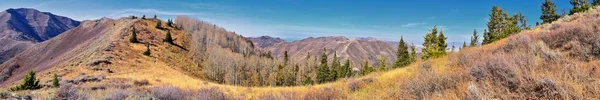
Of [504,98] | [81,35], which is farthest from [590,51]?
[81,35]

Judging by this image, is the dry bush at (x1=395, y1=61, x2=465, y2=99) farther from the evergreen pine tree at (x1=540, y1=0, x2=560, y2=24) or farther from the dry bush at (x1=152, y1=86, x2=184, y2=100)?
the evergreen pine tree at (x1=540, y1=0, x2=560, y2=24)

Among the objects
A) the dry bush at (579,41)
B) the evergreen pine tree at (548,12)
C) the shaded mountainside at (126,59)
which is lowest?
the shaded mountainside at (126,59)

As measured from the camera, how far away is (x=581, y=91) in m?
4.23

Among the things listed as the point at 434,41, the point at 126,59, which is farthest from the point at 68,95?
the point at 434,41

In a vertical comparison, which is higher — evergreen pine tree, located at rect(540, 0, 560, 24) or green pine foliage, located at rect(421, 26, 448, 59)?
evergreen pine tree, located at rect(540, 0, 560, 24)

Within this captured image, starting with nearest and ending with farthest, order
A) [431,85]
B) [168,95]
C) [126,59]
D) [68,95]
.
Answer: [431,85] < [68,95] < [168,95] < [126,59]

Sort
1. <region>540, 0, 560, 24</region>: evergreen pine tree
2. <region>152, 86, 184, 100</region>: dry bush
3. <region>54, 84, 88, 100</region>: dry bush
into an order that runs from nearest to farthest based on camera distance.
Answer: <region>54, 84, 88, 100</region>: dry bush
<region>152, 86, 184, 100</region>: dry bush
<region>540, 0, 560, 24</region>: evergreen pine tree

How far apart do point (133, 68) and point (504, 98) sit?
50580 millimetres

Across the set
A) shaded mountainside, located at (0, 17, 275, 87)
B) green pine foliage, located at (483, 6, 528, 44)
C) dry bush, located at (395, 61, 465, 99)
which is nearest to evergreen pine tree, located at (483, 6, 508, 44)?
green pine foliage, located at (483, 6, 528, 44)

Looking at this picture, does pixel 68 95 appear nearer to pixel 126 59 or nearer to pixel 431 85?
pixel 431 85

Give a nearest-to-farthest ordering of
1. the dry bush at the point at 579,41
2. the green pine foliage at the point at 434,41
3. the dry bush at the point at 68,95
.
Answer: the dry bush at the point at 579,41
the dry bush at the point at 68,95
the green pine foliage at the point at 434,41

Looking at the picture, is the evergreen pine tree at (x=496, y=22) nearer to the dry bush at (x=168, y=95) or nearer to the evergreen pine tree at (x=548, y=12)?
the evergreen pine tree at (x=548, y=12)

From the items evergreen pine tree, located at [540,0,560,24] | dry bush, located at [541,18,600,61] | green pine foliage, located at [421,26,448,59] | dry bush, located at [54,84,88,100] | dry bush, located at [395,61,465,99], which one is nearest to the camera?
dry bush, located at [395,61,465,99]

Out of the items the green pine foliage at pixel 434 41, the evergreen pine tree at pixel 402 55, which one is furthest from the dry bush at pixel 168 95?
the evergreen pine tree at pixel 402 55
